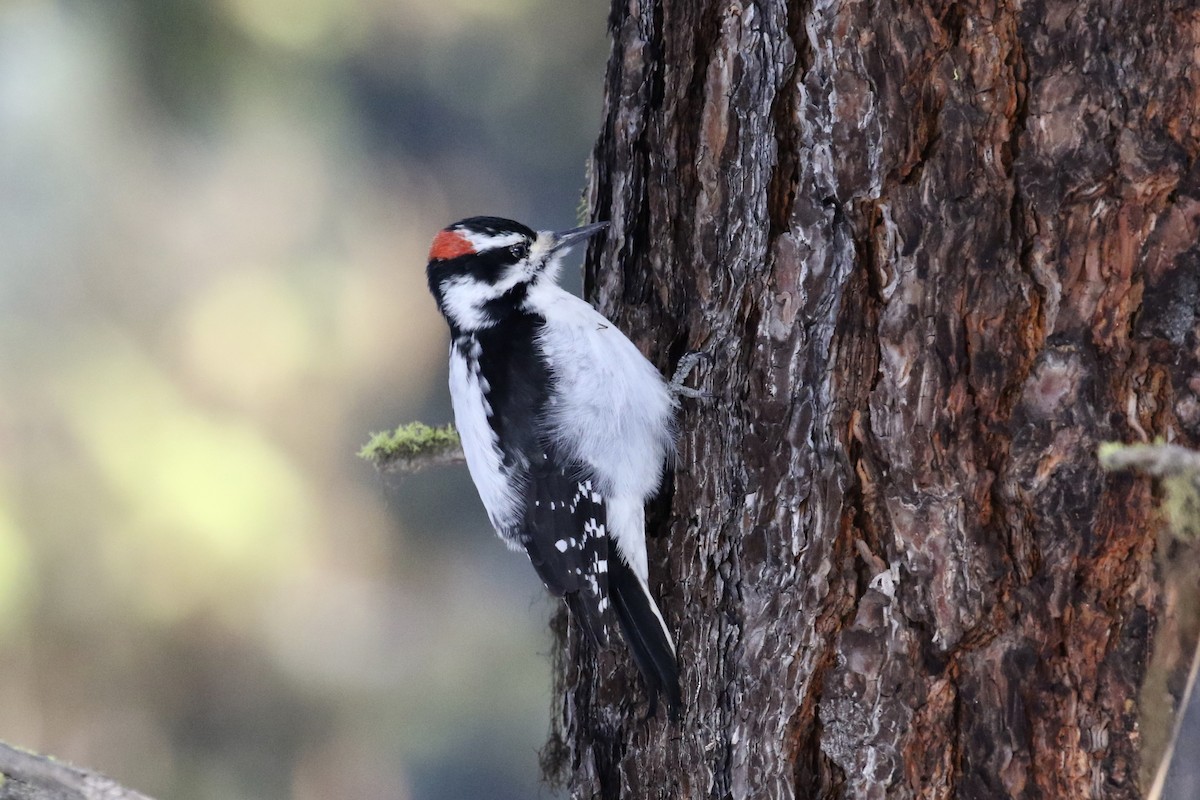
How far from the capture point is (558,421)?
2082mm

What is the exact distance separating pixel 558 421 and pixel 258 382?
2.22m

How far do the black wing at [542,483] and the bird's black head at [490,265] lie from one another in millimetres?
128

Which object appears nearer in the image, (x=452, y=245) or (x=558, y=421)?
(x=558, y=421)

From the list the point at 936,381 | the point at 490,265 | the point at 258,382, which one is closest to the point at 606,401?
the point at 490,265

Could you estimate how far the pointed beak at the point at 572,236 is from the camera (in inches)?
74.0

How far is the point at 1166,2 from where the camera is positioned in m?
1.25

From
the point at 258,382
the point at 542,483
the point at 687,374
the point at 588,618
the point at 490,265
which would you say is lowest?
the point at 588,618

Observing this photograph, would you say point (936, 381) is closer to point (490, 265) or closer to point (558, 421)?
point (558, 421)

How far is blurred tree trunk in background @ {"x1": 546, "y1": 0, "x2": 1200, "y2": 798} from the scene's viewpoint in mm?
1253

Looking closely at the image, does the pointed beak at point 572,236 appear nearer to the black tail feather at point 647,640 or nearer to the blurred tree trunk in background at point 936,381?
the blurred tree trunk in background at point 936,381

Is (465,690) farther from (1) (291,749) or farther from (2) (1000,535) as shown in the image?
(2) (1000,535)

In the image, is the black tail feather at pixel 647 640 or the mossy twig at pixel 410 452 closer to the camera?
the black tail feather at pixel 647 640

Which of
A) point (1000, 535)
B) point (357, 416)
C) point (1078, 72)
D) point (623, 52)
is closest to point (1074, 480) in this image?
point (1000, 535)

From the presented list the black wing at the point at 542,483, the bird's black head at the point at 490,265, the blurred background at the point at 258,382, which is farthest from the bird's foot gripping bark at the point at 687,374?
the blurred background at the point at 258,382
